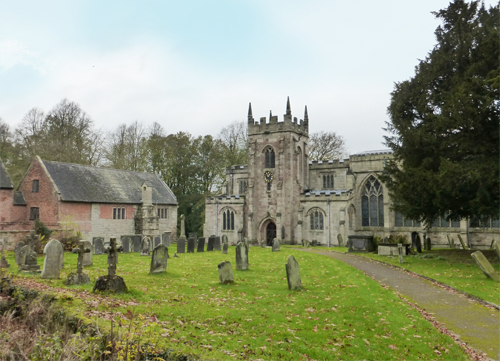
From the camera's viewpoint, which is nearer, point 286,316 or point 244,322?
point 244,322

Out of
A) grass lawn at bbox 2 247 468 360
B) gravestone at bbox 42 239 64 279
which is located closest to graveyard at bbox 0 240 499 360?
grass lawn at bbox 2 247 468 360

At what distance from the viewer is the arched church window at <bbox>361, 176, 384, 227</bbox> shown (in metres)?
38.2

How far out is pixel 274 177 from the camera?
3922 cm

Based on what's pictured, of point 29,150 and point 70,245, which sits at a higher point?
point 29,150

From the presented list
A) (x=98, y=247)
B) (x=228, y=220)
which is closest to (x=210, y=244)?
(x=98, y=247)

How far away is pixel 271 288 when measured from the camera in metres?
13.1

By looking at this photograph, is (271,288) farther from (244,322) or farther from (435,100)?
(435,100)

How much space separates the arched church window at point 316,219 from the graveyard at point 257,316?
21.2 metres

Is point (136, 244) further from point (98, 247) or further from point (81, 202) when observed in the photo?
point (81, 202)

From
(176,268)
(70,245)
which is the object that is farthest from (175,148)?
(176,268)

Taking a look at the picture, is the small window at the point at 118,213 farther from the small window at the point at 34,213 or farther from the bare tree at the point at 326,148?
the bare tree at the point at 326,148

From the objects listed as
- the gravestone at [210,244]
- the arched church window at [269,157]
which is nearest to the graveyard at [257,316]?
the gravestone at [210,244]

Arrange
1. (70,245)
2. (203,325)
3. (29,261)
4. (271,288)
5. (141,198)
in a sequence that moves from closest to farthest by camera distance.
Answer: (203,325) → (271,288) → (29,261) → (70,245) → (141,198)

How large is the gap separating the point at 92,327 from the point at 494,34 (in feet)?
62.8
